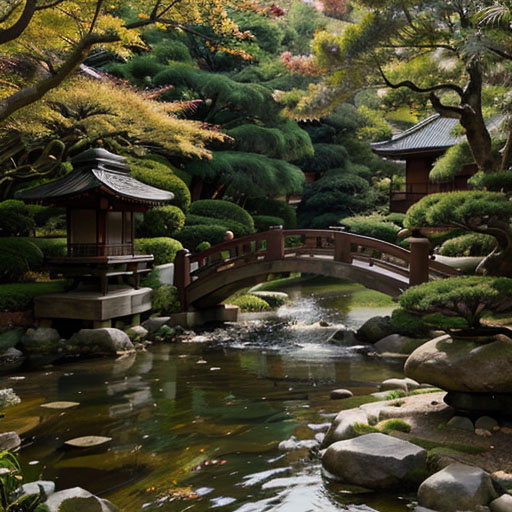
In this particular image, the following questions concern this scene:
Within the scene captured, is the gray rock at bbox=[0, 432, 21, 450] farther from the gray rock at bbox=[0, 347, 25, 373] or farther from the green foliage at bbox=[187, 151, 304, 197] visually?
the green foliage at bbox=[187, 151, 304, 197]

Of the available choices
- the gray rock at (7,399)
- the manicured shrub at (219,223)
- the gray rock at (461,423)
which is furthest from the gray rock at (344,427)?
the manicured shrub at (219,223)

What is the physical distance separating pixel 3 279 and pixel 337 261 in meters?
9.43

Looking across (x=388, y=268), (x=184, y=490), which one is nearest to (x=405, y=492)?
(x=184, y=490)

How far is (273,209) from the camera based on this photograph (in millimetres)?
30078

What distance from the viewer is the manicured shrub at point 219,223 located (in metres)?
21.9

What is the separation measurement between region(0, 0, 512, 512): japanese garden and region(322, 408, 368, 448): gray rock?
32mm

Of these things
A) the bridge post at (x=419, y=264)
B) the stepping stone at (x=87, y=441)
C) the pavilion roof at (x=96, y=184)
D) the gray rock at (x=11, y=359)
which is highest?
the pavilion roof at (x=96, y=184)

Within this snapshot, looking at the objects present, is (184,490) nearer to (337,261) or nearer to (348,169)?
(337,261)

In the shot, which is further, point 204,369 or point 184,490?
point 204,369

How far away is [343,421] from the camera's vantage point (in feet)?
23.4

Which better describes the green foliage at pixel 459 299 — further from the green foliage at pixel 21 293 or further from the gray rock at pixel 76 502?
the green foliage at pixel 21 293

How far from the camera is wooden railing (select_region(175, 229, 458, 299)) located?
44.4ft

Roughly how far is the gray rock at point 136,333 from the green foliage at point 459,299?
972cm

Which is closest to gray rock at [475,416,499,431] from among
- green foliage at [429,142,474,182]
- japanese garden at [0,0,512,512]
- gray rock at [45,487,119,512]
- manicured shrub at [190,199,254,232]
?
japanese garden at [0,0,512,512]
